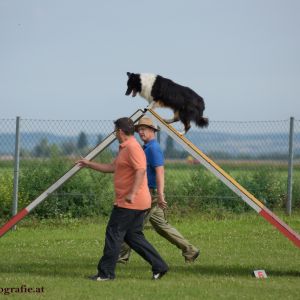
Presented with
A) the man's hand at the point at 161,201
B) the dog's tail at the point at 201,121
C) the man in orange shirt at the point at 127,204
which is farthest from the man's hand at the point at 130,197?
the dog's tail at the point at 201,121

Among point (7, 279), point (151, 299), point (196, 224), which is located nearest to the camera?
point (151, 299)

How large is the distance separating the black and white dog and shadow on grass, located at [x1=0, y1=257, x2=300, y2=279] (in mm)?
1650

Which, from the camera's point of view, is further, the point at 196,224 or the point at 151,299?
the point at 196,224

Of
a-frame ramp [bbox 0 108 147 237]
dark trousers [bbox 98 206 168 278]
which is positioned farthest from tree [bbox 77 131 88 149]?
dark trousers [bbox 98 206 168 278]

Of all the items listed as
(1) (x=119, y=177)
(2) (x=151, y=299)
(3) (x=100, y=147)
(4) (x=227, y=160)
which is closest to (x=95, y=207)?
(4) (x=227, y=160)

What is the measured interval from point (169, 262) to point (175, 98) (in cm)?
179

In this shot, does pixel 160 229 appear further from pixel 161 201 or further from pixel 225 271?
pixel 225 271

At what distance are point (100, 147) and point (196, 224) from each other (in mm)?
4414

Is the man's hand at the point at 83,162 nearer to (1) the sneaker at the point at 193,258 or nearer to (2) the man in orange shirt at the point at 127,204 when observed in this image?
(2) the man in orange shirt at the point at 127,204

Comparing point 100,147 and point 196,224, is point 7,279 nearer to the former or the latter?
point 100,147

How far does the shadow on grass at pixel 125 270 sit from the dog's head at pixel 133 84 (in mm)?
2030

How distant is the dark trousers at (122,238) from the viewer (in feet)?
21.0

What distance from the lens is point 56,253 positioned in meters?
8.55

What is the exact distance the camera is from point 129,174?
6.38 metres
